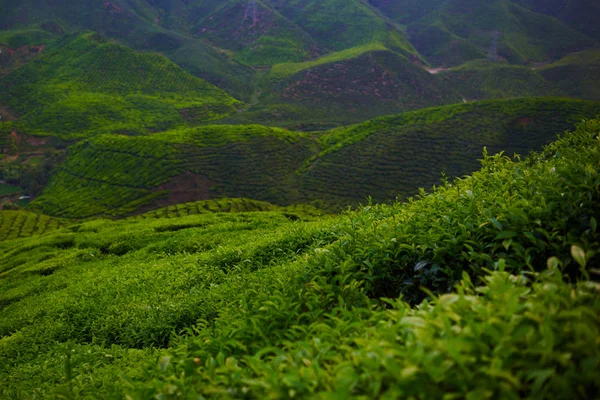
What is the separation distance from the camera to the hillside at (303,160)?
88.6ft

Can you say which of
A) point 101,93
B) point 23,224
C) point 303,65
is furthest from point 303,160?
point 303,65

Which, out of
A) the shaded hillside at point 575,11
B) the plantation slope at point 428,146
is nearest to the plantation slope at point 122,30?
the plantation slope at point 428,146

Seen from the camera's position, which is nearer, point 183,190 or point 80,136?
point 183,190

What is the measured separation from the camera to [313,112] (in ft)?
171

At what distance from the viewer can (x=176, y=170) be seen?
3031 cm

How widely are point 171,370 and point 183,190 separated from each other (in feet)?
91.9

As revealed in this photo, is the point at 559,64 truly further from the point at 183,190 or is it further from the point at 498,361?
the point at 498,361

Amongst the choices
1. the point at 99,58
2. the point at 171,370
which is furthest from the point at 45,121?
the point at 171,370

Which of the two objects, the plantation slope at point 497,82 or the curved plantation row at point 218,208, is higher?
the plantation slope at point 497,82

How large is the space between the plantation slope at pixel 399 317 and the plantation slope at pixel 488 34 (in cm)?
8052

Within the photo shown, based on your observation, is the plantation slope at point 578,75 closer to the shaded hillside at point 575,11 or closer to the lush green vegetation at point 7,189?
the shaded hillside at point 575,11

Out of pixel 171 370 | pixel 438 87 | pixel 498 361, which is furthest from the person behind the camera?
pixel 438 87

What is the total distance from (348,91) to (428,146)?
99.4 ft

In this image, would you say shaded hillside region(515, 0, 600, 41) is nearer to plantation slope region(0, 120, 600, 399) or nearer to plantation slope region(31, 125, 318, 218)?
plantation slope region(31, 125, 318, 218)
